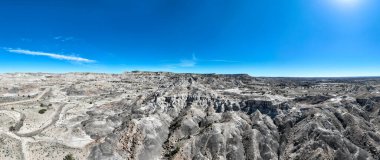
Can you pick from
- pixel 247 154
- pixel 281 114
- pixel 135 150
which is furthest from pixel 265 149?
pixel 135 150

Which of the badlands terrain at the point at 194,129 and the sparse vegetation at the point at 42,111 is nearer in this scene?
the badlands terrain at the point at 194,129

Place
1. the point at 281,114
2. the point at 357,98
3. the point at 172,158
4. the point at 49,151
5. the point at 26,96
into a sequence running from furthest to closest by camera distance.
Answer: the point at 26,96 → the point at 357,98 → the point at 281,114 → the point at 172,158 → the point at 49,151

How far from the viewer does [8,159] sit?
73.8 m

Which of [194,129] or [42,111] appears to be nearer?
[194,129]

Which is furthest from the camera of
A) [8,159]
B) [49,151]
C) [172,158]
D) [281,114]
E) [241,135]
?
[281,114]

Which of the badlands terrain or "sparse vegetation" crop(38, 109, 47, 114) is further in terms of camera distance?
"sparse vegetation" crop(38, 109, 47, 114)

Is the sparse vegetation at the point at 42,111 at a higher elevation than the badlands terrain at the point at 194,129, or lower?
higher

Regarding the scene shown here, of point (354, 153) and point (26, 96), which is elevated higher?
point (26, 96)

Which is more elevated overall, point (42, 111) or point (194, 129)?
point (42, 111)

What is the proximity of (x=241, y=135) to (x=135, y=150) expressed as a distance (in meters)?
37.1

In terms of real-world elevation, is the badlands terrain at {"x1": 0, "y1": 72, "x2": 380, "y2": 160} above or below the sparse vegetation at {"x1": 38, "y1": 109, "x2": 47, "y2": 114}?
below

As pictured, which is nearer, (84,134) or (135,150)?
(135,150)

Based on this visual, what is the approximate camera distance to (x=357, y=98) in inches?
5448

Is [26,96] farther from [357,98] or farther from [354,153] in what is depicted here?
[357,98]
